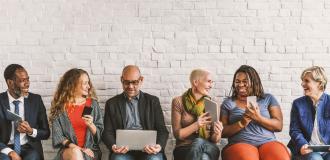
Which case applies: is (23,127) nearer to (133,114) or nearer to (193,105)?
(133,114)

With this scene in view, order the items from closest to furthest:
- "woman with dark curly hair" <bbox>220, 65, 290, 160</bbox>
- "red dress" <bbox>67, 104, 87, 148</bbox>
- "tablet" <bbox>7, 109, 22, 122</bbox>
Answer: "woman with dark curly hair" <bbox>220, 65, 290, 160</bbox>
"tablet" <bbox>7, 109, 22, 122</bbox>
"red dress" <bbox>67, 104, 87, 148</bbox>

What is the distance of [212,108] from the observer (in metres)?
4.59

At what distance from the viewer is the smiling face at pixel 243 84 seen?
4.85m

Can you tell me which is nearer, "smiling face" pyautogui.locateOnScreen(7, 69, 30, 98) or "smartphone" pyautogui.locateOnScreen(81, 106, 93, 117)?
"smartphone" pyautogui.locateOnScreen(81, 106, 93, 117)

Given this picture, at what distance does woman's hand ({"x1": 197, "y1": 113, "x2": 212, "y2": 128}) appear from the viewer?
Answer: 468 centimetres

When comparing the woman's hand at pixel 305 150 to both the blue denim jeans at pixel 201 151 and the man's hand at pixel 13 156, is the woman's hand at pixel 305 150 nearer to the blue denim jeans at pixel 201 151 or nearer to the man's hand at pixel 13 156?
the blue denim jeans at pixel 201 151

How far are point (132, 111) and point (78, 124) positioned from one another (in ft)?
1.65

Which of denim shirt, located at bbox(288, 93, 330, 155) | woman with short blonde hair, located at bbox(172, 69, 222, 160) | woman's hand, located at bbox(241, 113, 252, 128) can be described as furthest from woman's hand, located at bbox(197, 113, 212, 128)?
denim shirt, located at bbox(288, 93, 330, 155)

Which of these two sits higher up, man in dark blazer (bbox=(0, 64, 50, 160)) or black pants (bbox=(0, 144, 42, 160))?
man in dark blazer (bbox=(0, 64, 50, 160))

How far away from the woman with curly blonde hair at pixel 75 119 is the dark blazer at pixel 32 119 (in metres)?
0.17

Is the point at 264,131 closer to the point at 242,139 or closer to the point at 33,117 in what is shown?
the point at 242,139

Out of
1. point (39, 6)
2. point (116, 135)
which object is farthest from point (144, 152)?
point (39, 6)

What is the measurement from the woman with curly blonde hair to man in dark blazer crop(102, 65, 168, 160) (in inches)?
4.2

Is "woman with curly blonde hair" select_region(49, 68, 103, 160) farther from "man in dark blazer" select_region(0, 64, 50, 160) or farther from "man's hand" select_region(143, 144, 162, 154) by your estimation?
"man's hand" select_region(143, 144, 162, 154)
